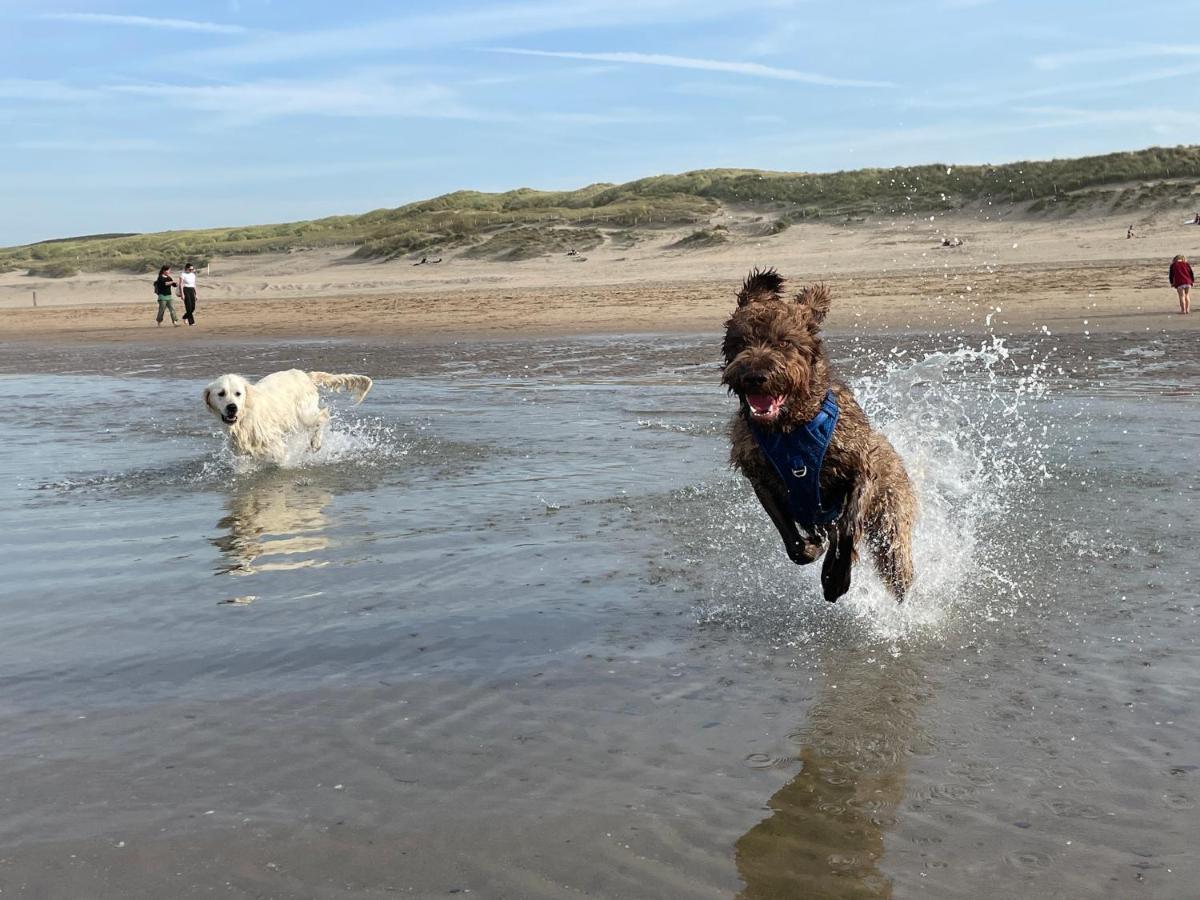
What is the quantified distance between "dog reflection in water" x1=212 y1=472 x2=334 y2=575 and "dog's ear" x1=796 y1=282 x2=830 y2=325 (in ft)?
10.9

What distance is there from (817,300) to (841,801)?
8.50 feet

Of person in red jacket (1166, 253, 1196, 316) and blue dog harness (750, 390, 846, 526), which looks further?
person in red jacket (1166, 253, 1196, 316)

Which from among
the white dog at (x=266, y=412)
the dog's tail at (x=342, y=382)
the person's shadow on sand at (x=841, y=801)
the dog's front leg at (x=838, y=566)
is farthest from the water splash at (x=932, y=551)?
the dog's tail at (x=342, y=382)

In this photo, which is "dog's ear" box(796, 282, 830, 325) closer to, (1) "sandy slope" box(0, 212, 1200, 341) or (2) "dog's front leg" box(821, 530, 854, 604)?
(2) "dog's front leg" box(821, 530, 854, 604)

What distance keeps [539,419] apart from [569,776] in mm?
9802

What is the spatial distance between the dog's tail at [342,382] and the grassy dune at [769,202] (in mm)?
32183

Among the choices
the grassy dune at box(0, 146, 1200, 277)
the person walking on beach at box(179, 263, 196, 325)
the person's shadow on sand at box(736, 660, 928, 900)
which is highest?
the grassy dune at box(0, 146, 1200, 277)

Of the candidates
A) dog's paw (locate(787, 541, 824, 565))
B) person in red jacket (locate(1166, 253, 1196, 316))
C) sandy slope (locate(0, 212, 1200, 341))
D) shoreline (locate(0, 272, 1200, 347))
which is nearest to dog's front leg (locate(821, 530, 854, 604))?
dog's paw (locate(787, 541, 824, 565))

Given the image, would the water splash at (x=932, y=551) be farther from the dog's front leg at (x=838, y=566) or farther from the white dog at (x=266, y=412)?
the white dog at (x=266, y=412)

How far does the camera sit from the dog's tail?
1355cm

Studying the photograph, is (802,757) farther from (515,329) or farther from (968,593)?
(515,329)

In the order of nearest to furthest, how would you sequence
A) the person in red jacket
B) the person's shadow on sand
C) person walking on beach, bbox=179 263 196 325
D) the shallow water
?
the person's shadow on sand, the shallow water, the person in red jacket, person walking on beach, bbox=179 263 196 325

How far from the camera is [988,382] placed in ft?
50.9

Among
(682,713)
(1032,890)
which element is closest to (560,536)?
(682,713)
